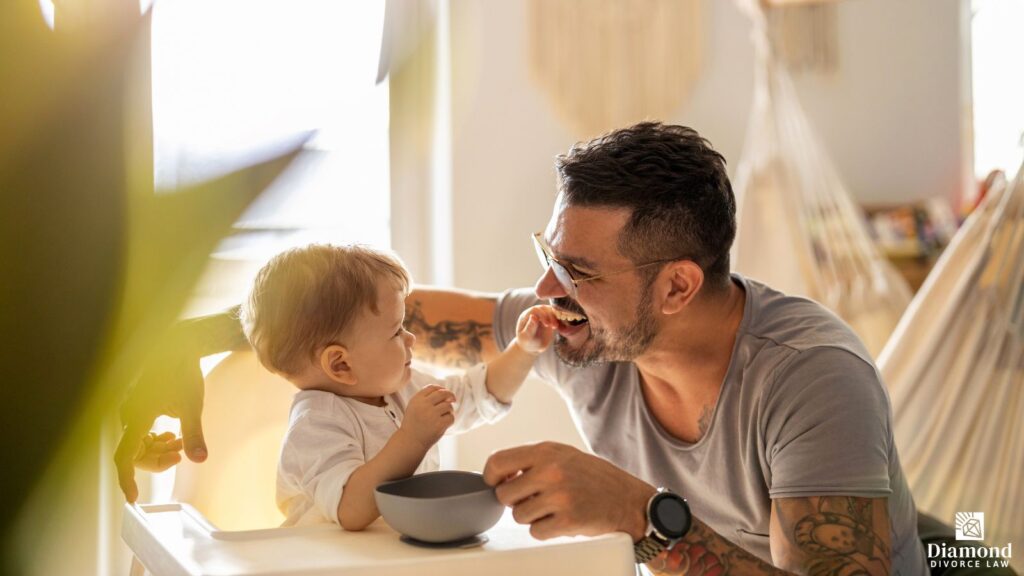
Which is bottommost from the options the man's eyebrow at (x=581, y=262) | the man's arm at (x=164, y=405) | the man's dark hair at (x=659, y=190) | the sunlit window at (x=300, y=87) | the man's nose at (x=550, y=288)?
the man's arm at (x=164, y=405)

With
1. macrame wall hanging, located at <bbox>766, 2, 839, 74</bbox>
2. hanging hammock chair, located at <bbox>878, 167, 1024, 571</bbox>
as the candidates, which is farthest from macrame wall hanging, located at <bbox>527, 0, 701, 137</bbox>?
hanging hammock chair, located at <bbox>878, 167, 1024, 571</bbox>

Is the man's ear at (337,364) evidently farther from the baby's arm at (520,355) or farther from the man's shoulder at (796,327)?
the man's shoulder at (796,327)

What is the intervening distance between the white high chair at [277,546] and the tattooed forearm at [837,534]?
1.22ft

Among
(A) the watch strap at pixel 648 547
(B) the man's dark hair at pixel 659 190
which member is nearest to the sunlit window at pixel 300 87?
(B) the man's dark hair at pixel 659 190

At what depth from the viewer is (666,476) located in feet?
5.47

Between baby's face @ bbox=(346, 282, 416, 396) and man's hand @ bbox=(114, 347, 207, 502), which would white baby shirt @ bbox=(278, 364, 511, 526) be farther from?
man's hand @ bbox=(114, 347, 207, 502)

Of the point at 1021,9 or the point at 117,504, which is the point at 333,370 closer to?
the point at 117,504

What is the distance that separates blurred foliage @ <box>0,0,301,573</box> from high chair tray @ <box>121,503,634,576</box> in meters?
0.48

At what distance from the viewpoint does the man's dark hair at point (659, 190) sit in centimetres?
154

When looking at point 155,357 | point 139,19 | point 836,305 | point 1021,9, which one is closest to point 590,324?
point 155,357

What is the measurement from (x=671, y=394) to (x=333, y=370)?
2.08ft

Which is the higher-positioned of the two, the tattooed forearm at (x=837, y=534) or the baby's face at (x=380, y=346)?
the baby's face at (x=380, y=346)

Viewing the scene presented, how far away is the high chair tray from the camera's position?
0.96 metres

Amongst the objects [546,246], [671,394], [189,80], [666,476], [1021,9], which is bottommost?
[666,476]
